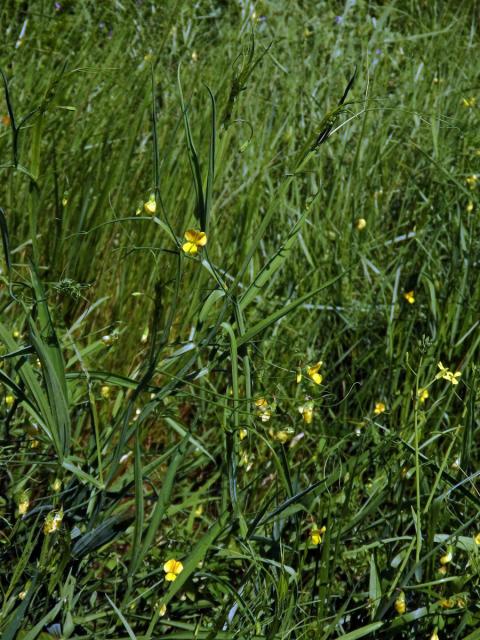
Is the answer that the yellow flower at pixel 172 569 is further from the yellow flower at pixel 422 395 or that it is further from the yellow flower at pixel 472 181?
the yellow flower at pixel 472 181

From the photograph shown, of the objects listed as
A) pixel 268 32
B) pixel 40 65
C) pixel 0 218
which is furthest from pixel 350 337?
pixel 268 32

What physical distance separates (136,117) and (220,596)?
1231 mm

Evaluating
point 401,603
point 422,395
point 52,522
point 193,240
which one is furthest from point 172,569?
point 422,395

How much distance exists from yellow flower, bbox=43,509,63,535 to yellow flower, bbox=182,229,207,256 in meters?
0.41

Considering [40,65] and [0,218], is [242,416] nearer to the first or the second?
[0,218]

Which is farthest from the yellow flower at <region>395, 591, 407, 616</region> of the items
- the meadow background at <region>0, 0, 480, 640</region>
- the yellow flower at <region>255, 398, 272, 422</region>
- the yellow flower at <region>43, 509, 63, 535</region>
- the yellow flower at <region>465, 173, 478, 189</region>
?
the yellow flower at <region>465, 173, 478, 189</region>

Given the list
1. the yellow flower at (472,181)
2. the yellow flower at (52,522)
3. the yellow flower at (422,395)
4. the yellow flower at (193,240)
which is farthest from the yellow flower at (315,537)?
the yellow flower at (472,181)

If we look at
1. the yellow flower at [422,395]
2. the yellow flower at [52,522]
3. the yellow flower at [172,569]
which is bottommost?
the yellow flower at [172,569]

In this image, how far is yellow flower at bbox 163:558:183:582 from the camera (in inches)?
48.3

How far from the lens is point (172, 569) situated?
1.24 metres

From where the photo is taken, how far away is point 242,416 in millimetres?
1350

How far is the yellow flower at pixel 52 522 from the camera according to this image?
3.82 ft

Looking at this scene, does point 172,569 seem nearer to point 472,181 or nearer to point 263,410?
point 263,410

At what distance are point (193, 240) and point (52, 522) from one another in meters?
0.43
